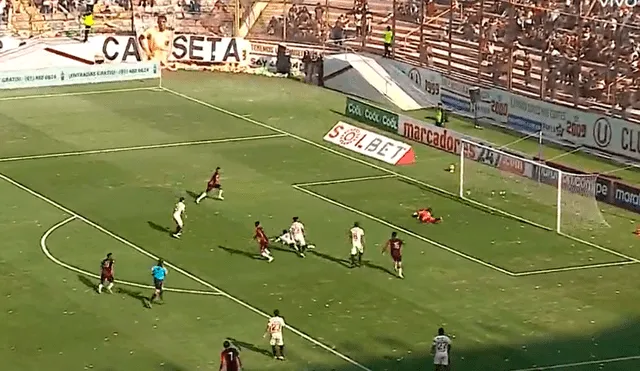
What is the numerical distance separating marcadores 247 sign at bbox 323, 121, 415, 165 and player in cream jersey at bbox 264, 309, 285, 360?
22.7m

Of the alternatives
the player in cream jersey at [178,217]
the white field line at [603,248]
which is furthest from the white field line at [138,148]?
the white field line at [603,248]

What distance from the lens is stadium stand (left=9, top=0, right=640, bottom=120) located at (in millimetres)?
64750

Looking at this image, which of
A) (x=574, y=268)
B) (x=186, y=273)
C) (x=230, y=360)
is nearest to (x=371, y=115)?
(x=574, y=268)

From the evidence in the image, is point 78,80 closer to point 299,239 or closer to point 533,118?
point 533,118

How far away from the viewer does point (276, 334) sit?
3756cm

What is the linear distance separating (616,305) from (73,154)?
2648 centimetres

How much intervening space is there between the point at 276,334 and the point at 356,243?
8348mm

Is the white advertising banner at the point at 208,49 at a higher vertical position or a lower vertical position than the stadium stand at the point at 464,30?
lower

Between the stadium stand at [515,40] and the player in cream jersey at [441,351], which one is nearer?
the player in cream jersey at [441,351]

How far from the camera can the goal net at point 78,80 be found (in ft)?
245

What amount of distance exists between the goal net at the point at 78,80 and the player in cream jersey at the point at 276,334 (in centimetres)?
3816

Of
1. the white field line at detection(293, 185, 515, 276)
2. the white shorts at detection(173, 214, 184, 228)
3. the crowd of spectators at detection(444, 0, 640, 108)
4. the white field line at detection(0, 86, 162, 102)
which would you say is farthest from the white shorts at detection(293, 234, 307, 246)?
the white field line at detection(0, 86, 162, 102)

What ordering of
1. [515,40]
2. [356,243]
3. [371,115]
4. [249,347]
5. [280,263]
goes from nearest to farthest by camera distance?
1. [249,347]
2. [356,243]
3. [280,263]
4. [371,115]
5. [515,40]

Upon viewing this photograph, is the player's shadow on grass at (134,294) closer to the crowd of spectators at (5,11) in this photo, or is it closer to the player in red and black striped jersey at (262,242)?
the player in red and black striped jersey at (262,242)
